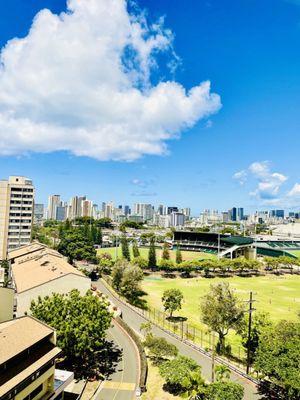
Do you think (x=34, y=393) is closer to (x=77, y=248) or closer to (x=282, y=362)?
(x=282, y=362)

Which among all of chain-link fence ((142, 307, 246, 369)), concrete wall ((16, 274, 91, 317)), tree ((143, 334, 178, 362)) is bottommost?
chain-link fence ((142, 307, 246, 369))

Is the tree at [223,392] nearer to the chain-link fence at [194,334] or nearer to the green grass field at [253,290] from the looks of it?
the chain-link fence at [194,334]

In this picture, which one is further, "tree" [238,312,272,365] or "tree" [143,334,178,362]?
"tree" [238,312,272,365]

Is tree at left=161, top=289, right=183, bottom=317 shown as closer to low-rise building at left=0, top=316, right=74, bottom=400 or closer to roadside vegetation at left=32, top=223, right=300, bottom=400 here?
roadside vegetation at left=32, top=223, right=300, bottom=400

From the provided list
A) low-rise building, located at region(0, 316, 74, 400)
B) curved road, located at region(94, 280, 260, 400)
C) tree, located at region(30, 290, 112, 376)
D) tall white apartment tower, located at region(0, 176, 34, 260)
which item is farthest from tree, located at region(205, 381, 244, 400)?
tall white apartment tower, located at region(0, 176, 34, 260)

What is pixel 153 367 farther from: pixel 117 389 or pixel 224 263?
pixel 224 263

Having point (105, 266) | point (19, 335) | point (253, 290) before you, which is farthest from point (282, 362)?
point (105, 266)

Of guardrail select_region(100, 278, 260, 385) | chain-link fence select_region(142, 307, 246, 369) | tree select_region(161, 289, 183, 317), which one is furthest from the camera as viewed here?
tree select_region(161, 289, 183, 317)

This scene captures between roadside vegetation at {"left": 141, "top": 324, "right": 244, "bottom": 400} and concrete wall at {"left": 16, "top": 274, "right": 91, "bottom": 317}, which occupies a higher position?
concrete wall at {"left": 16, "top": 274, "right": 91, "bottom": 317}
